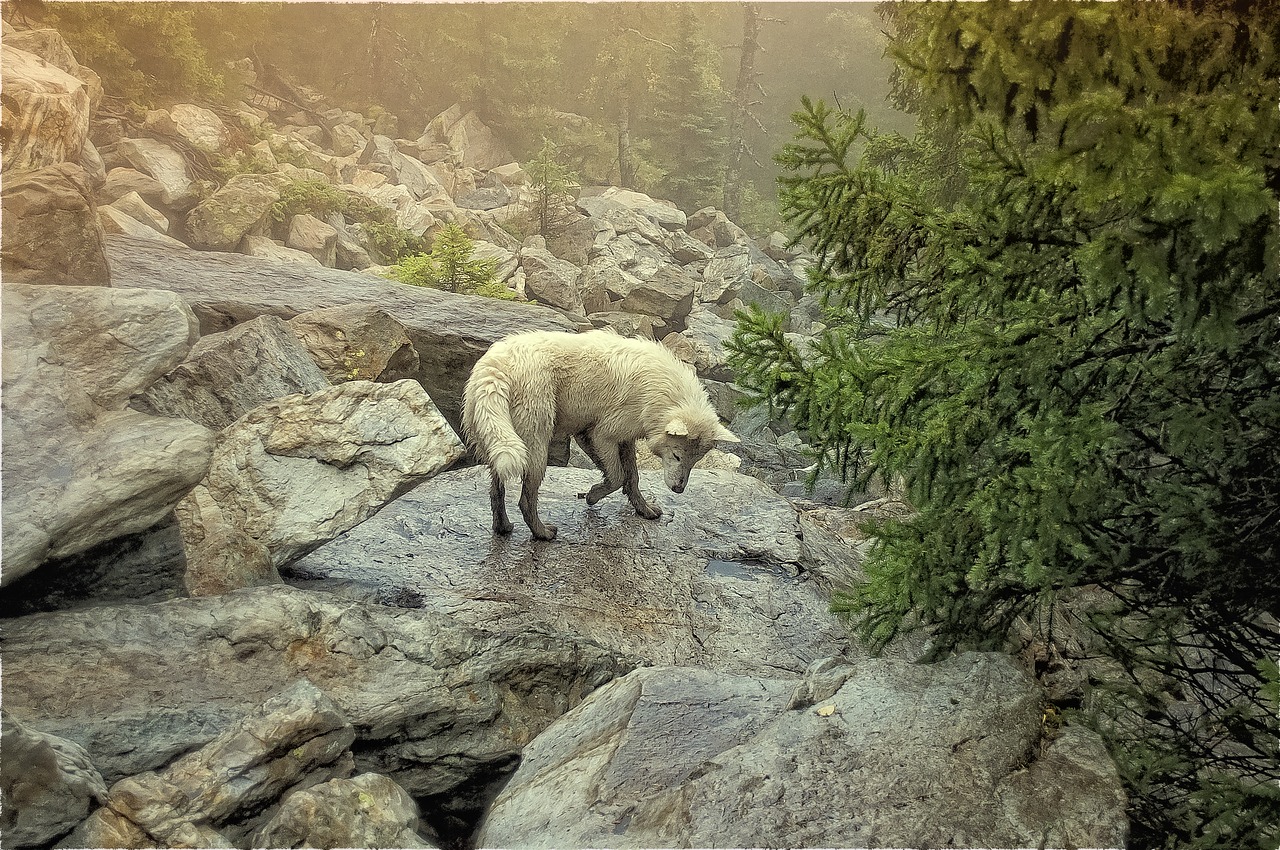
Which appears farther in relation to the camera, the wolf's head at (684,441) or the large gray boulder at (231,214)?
the large gray boulder at (231,214)

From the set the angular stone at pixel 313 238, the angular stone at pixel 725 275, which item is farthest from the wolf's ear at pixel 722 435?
the angular stone at pixel 725 275

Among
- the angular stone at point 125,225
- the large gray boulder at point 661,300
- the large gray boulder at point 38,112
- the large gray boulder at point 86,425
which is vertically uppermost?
the large gray boulder at point 38,112

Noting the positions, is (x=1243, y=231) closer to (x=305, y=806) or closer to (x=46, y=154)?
(x=305, y=806)

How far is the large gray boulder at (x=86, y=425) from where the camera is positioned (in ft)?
16.5

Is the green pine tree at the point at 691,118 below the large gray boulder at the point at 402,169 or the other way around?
the other way around

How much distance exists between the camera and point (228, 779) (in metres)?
4.03

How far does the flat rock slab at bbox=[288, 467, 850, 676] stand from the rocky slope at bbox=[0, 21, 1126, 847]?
34 millimetres

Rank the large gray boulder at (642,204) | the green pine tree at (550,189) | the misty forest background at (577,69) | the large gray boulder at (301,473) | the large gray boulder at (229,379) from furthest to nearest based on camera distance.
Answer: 1. the large gray boulder at (642,204)
2. the green pine tree at (550,189)
3. the misty forest background at (577,69)
4. the large gray boulder at (229,379)
5. the large gray boulder at (301,473)

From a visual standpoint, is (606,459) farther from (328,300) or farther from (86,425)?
(328,300)

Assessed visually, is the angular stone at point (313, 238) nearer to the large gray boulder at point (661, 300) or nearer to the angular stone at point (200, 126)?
the angular stone at point (200, 126)

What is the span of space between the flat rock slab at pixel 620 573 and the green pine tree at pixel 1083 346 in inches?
92.8

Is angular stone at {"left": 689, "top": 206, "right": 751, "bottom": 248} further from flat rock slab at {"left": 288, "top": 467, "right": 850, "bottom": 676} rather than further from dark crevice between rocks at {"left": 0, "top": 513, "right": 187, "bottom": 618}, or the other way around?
dark crevice between rocks at {"left": 0, "top": 513, "right": 187, "bottom": 618}

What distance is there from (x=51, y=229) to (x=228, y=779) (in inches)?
229

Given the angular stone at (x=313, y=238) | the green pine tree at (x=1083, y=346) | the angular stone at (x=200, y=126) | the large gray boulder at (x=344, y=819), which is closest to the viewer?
the green pine tree at (x=1083, y=346)
